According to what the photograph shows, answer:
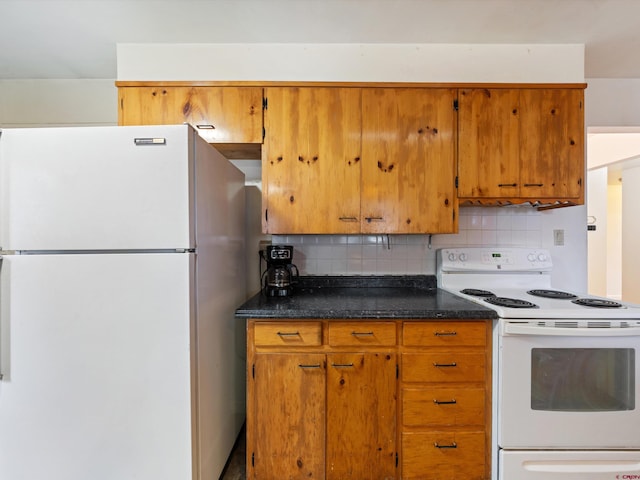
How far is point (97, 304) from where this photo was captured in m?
1.16

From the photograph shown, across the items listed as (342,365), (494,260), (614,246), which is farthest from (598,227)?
(342,365)

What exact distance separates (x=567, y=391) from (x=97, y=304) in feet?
7.09

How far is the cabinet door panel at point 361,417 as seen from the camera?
4.63ft

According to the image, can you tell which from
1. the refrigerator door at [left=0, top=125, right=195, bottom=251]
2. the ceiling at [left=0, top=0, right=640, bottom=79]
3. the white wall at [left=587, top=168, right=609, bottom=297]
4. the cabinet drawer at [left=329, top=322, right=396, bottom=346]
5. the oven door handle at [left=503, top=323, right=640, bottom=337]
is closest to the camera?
the refrigerator door at [left=0, top=125, right=195, bottom=251]

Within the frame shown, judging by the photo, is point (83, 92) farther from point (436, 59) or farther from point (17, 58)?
point (436, 59)

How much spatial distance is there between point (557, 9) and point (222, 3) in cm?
184

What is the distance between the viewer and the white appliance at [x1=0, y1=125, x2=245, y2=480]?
1.15 metres

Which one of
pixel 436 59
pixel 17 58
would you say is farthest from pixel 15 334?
pixel 436 59

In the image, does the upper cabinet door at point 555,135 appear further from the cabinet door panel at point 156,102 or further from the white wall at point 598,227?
the white wall at point 598,227

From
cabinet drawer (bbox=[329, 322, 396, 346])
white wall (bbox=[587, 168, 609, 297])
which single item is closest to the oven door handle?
cabinet drawer (bbox=[329, 322, 396, 346])

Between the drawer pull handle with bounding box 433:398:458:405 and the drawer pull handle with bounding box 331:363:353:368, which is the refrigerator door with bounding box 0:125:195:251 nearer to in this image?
the drawer pull handle with bounding box 331:363:353:368

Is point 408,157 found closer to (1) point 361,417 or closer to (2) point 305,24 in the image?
(2) point 305,24

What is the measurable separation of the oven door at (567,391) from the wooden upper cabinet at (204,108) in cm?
176

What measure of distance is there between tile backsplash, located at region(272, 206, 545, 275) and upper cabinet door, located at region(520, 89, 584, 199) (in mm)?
392
